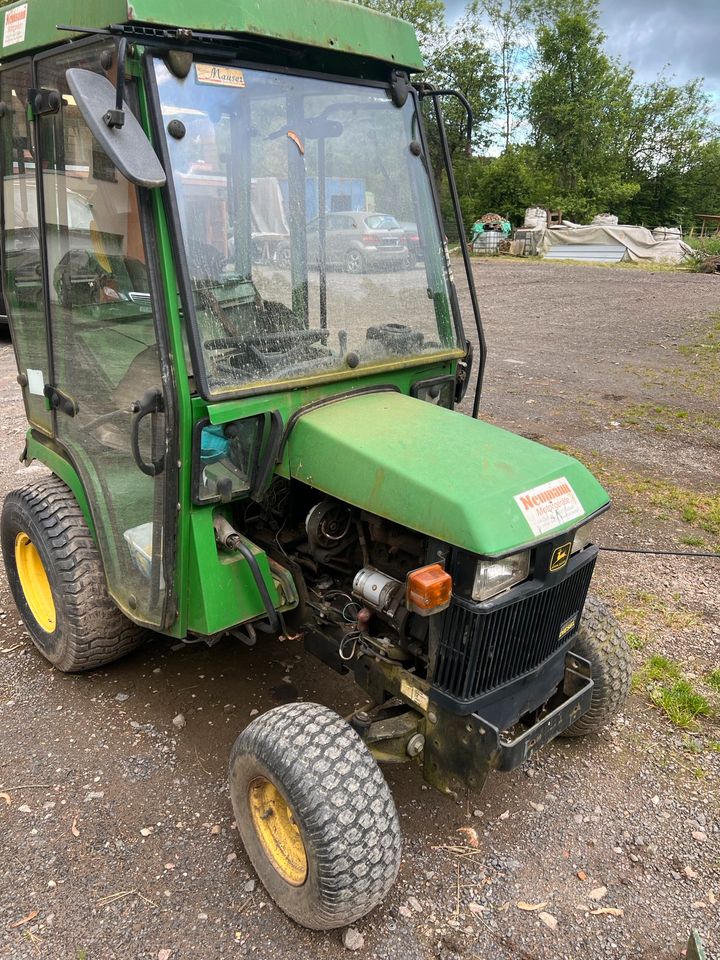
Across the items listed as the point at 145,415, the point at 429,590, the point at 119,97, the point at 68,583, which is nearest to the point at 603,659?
the point at 429,590

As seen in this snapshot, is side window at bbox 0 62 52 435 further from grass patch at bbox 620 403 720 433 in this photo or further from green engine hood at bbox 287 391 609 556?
grass patch at bbox 620 403 720 433

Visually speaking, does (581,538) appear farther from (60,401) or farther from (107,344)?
(60,401)

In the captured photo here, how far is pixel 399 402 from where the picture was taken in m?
2.74

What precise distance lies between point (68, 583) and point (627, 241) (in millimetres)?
22714

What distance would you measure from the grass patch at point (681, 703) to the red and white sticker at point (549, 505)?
1.48 metres

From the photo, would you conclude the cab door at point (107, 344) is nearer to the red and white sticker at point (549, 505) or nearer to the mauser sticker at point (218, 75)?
the mauser sticker at point (218, 75)

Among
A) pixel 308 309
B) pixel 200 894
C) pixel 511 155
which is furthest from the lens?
pixel 511 155

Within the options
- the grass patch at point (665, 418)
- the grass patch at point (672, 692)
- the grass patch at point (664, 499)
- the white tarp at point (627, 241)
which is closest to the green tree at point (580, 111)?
the white tarp at point (627, 241)

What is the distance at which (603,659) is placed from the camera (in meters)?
2.93

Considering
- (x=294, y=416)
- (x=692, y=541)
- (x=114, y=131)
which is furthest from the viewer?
(x=692, y=541)

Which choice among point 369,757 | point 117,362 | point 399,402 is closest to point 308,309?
point 399,402

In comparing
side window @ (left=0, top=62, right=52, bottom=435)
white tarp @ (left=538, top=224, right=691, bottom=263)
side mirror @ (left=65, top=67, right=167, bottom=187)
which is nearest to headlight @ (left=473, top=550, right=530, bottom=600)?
side mirror @ (left=65, top=67, right=167, bottom=187)

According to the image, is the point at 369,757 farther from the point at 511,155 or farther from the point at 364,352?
the point at 511,155

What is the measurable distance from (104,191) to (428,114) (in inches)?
52.5
